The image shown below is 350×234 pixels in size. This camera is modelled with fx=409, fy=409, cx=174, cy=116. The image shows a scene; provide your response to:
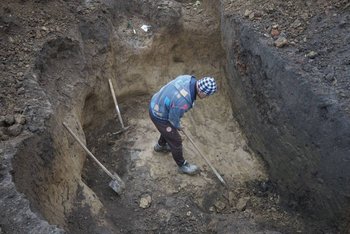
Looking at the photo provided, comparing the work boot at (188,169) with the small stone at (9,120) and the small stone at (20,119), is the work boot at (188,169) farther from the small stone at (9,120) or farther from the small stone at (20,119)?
the small stone at (9,120)

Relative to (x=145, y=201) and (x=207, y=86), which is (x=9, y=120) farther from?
(x=207, y=86)

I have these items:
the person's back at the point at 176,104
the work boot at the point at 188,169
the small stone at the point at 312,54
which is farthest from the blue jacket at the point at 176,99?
the small stone at the point at 312,54

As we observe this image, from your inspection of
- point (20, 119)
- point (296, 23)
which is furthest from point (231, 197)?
point (20, 119)

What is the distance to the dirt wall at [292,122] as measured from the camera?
498 centimetres

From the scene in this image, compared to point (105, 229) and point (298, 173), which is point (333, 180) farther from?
point (105, 229)

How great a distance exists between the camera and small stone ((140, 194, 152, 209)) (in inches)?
233

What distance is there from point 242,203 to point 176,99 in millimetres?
1862

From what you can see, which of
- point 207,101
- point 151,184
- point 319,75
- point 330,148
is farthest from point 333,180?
point 207,101

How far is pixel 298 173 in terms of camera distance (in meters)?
5.62

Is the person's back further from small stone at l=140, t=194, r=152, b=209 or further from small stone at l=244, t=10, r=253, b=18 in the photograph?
small stone at l=244, t=10, r=253, b=18

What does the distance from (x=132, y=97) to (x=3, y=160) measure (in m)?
3.33

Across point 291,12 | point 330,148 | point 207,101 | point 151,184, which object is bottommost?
point 151,184

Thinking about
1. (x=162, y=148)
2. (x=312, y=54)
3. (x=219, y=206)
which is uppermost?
(x=312, y=54)

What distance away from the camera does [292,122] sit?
18.1ft
